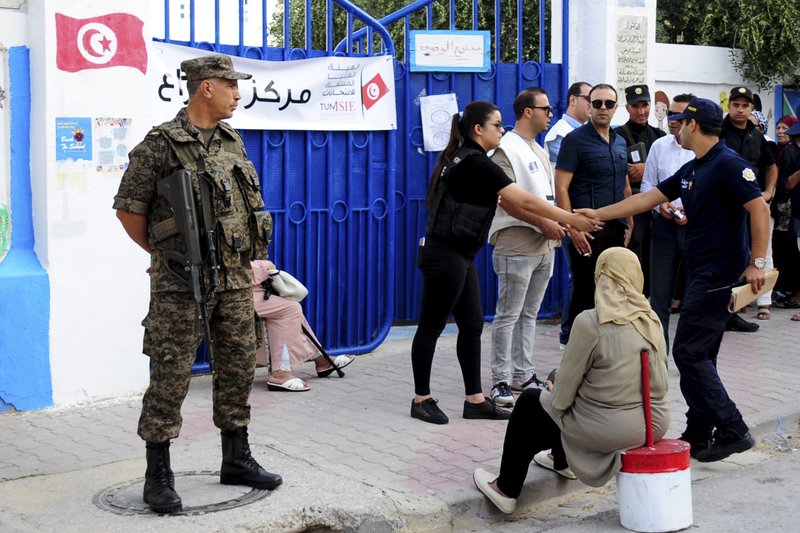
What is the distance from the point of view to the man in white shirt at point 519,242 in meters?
6.43

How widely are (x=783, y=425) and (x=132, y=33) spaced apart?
4.50 m

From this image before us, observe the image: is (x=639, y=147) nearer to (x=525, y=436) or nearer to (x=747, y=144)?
A: (x=747, y=144)

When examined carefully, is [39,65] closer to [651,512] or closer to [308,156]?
[308,156]

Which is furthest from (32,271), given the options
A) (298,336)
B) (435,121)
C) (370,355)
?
(435,121)

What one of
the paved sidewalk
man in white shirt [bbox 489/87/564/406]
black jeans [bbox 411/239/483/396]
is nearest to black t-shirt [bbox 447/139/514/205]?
black jeans [bbox 411/239/483/396]

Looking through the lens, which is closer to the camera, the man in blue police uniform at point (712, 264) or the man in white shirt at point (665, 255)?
the man in blue police uniform at point (712, 264)

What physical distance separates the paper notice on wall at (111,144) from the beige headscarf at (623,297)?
121 inches

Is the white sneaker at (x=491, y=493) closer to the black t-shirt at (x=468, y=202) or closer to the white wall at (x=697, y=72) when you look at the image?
the black t-shirt at (x=468, y=202)

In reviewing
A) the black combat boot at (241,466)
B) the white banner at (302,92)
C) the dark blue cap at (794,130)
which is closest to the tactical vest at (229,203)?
the black combat boot at (241,466)

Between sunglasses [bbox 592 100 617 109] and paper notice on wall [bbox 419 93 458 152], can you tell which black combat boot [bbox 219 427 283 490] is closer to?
sunglasses [bbox 592 100 617 109]

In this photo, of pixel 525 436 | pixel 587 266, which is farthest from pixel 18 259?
pixel 587 266

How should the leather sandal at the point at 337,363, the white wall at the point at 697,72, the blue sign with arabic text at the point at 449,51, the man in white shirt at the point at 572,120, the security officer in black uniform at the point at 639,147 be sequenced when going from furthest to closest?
1. the white wall at the point at 697,72
2. the blue sign with arabic text at the point at 449,51
3. the security officer in black uniform at the point at 639,147
4. the man in white shirt at the point at 572,120
5. the leather sandal at the point at 337,363

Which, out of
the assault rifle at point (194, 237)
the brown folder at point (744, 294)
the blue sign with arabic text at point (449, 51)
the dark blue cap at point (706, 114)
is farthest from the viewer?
the blue sign with arabic text at point (449, 51)

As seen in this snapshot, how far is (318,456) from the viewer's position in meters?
5.41
